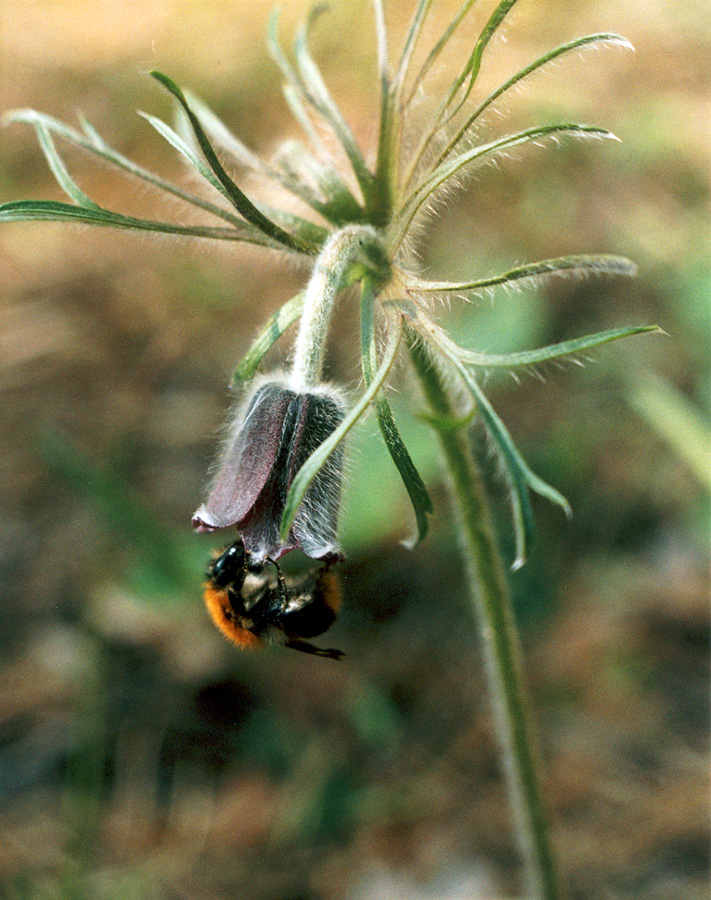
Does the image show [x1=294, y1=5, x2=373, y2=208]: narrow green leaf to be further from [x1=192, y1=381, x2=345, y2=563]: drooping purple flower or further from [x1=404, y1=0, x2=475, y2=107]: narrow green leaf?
[x1=192, y1=381, x2=345, y2=563]: drooping purple flower

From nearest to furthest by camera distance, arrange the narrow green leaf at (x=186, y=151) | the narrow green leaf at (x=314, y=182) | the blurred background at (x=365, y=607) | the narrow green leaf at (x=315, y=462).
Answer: the narrow green leaf at (x=315, y=462)
the narrow green leaf at (x=186, y=151)
the narrow green leaf at (x=314, y=182)
the blurred background at (x=365, y=607)

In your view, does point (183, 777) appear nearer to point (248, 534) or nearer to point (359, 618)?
point (359, 618)

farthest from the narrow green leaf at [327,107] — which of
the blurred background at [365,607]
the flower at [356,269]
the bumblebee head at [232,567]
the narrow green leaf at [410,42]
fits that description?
the bumblebee head at [232,567]

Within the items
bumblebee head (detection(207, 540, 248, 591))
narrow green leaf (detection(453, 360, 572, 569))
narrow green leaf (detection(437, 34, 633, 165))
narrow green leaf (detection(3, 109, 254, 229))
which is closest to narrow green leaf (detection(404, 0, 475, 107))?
narrow green leaf (detection(437, 34, 633, 165))

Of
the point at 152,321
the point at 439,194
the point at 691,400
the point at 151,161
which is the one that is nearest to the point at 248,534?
the point at 439,194

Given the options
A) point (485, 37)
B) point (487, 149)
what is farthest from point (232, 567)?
point (485, 37)

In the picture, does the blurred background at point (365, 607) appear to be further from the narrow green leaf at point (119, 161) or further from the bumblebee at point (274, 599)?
the bumblebee at point (274, 599)
